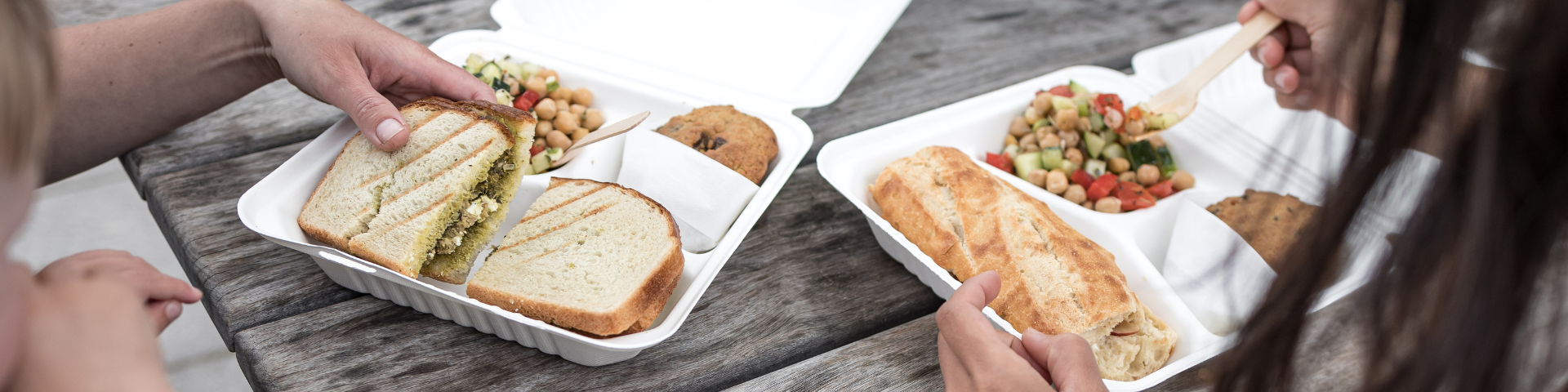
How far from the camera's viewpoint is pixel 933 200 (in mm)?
1806

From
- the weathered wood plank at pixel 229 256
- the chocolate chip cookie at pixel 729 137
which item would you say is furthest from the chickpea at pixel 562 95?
the weathered wood plank at pixel 229 256

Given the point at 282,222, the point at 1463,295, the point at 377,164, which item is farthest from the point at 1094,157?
the point at 282,222

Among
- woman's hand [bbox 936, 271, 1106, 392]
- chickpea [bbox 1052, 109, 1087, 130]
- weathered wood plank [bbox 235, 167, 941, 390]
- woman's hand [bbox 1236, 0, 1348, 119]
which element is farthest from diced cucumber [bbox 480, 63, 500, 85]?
woman's hand [bbox 1236, 0, 1348, 119]

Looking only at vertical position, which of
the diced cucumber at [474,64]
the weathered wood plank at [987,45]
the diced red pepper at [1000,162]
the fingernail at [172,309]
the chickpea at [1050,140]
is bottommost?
the weathered wood plank at [987,45]

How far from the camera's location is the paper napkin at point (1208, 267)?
169cm

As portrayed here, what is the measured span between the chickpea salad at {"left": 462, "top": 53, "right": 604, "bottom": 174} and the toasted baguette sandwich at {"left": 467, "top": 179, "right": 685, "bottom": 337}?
28 cm

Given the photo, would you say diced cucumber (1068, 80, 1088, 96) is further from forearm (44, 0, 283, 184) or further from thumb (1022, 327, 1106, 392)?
forearm (44, 0, 283, 184)

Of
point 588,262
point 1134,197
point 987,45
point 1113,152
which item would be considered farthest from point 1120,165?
point 588,262

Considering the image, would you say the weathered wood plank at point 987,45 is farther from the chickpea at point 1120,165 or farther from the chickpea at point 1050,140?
the chickpea at point 1120,165

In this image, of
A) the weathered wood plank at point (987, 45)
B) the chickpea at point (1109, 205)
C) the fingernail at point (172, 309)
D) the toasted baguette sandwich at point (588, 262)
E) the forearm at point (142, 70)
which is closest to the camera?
the fingernail at point (172, 309)

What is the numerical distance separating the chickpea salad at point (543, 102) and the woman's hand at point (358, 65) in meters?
0.19

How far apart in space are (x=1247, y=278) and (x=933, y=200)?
704 mm

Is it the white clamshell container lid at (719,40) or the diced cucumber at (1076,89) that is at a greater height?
the white clamshell container lid at (719,40)

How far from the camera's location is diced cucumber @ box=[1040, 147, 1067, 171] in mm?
2131
